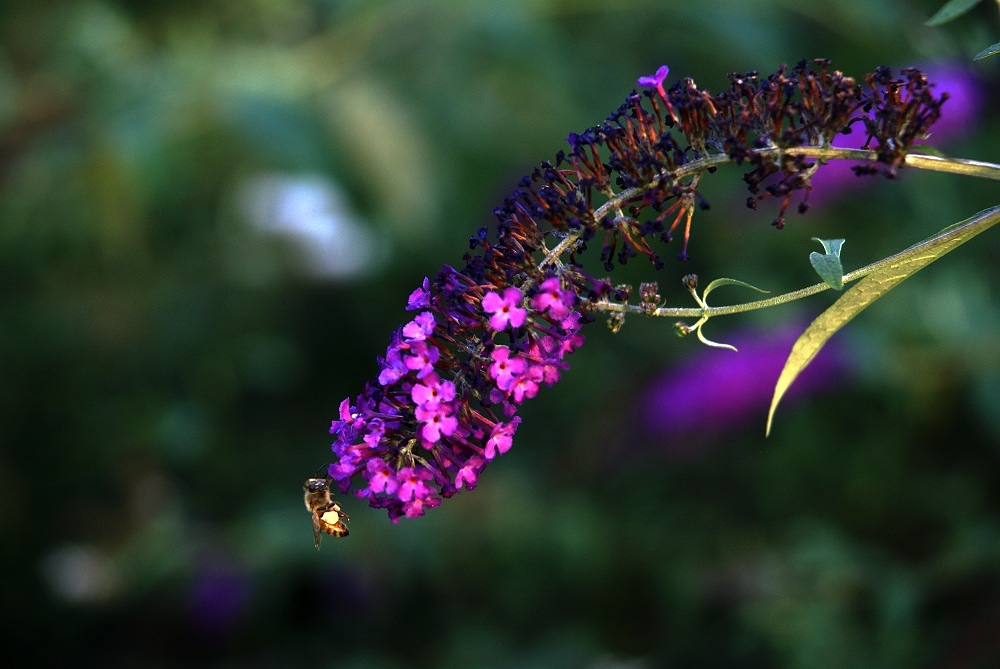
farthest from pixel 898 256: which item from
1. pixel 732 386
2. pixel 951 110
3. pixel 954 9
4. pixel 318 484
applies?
pixel 732 386

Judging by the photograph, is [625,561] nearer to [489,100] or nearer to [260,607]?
[260,607]

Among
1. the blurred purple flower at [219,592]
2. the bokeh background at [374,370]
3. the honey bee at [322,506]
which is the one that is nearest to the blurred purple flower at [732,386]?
the bokeh background at [374,370]

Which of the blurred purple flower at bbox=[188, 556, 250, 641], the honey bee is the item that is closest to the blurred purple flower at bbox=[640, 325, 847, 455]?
the blurred purple flower at bbox=[188, 556, 250, 641]

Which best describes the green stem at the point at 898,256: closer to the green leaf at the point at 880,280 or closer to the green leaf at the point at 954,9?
the green leaf at the point at 880,280

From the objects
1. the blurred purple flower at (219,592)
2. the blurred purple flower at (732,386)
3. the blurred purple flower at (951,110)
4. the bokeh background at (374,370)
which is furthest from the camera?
the blurred purple flower at (219,592)

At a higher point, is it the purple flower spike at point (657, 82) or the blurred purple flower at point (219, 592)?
the blurred purple flower at point (219, 592)

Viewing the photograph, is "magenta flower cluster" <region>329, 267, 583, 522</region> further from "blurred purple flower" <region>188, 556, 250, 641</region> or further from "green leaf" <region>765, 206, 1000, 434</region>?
"blurred purple flower" <region>188, 556, 250, 641</region>

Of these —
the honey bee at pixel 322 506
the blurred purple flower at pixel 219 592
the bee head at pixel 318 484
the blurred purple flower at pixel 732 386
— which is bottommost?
the honey bee at pixel 322 506

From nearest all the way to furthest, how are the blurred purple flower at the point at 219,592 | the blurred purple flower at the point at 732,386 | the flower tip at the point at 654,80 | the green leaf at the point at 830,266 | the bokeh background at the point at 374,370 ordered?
the green leaf at the point at 830,266 → the flower tip at the point at 654,80 → the bokeh background at the point at 374,370 → the blurred purple flower at the point at 732,386 → the blurred purple flower at the point at 219,592
